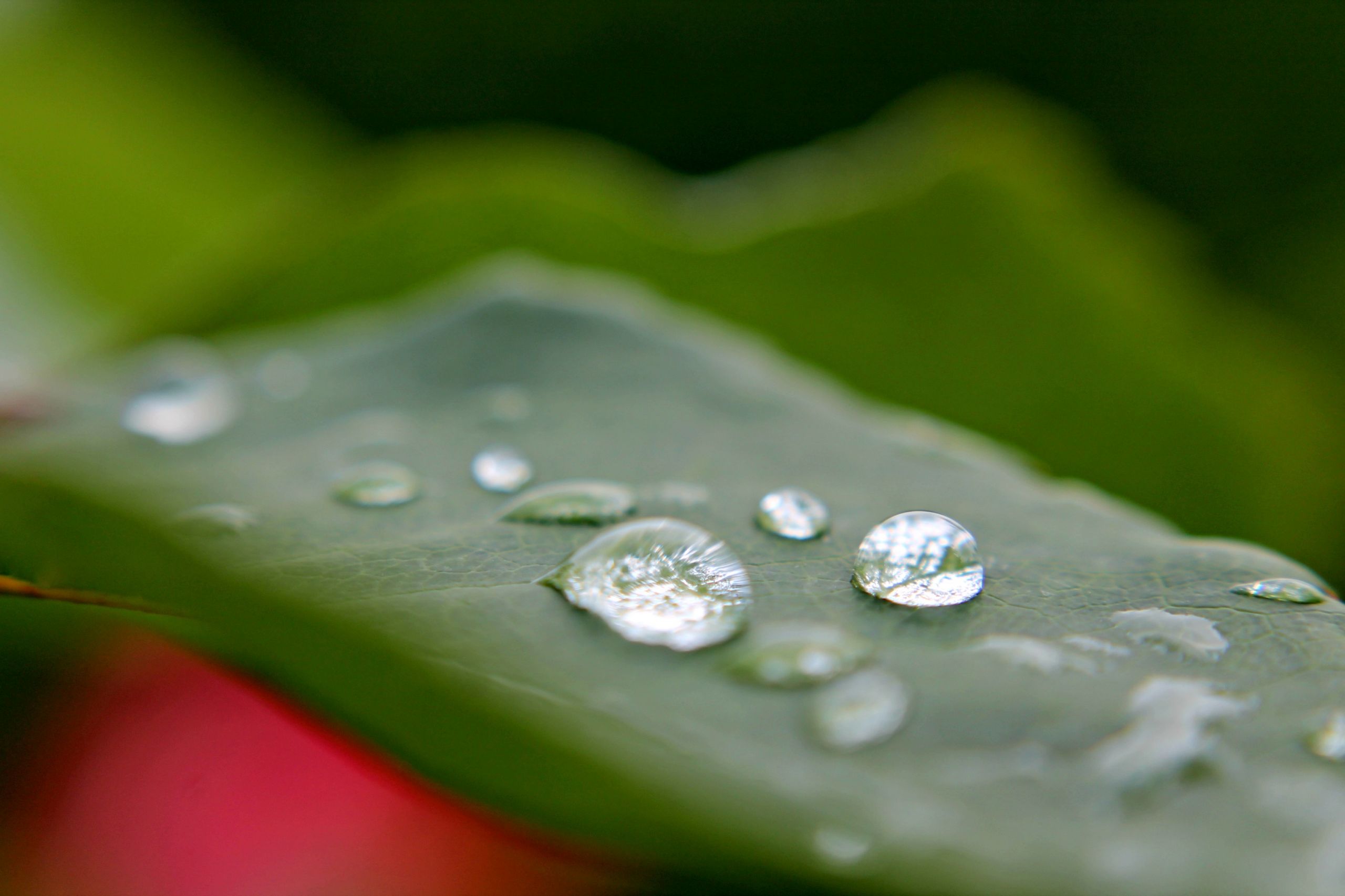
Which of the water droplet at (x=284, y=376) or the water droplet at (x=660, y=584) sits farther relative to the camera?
the water droplet at (x=284, y=376)

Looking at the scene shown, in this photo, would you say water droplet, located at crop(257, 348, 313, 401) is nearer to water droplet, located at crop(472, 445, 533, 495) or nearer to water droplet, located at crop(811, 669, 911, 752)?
water droplet, located at crop(472, 445, 533, 495)

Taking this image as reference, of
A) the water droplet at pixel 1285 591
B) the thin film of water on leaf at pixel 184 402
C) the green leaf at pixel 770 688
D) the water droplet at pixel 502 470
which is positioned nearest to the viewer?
the green leaf at pixel 770 688

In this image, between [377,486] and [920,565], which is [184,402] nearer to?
[377,486]

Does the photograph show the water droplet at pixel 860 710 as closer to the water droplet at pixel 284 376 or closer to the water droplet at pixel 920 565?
the water droplet at pixel 920 565

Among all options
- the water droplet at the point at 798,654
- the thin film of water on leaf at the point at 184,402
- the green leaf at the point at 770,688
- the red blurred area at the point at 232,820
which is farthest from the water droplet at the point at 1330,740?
the thin film of water on leaf at the point at 184,402

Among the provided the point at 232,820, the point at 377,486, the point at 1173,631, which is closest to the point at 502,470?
the point at 377,486

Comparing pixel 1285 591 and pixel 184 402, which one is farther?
pixel 184 402

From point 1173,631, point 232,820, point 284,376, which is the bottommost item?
point 232,820
